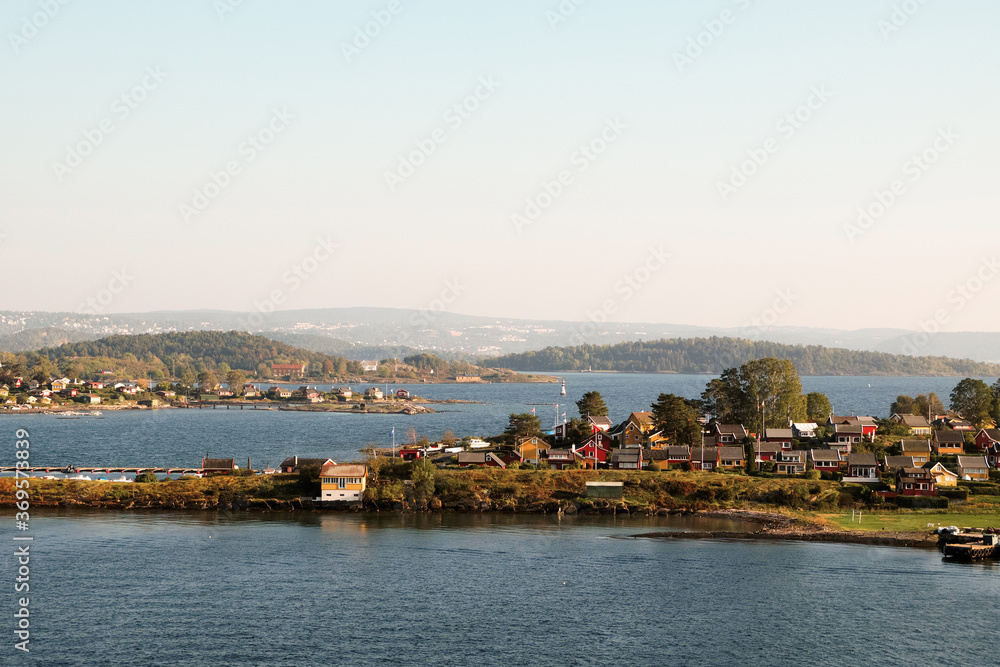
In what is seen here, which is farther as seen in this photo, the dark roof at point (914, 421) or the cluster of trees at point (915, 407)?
the cluster of trees at point (915, 407)

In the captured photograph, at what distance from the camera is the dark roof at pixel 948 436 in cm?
6562

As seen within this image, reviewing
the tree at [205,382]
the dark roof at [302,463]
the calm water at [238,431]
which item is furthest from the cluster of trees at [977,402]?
the tree at [205,382]

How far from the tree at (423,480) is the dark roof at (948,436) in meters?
38.4

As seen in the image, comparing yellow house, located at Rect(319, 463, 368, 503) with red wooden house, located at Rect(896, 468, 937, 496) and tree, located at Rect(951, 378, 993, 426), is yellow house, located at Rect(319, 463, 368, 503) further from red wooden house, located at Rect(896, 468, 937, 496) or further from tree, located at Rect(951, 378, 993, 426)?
tree, located at Rect(951, 378, 993, 426)

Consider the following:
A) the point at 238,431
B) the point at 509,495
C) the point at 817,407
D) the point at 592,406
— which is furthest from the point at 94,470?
the point at 817,407

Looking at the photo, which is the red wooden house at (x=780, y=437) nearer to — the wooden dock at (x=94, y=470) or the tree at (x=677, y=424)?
the tree at (x=677, y=424)

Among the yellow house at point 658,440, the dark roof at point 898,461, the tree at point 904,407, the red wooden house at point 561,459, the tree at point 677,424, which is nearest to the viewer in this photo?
the dark roof at point 898,461

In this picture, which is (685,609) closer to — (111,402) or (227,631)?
(227,631)

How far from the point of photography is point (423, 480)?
55.8 metres

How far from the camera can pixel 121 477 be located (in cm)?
6488

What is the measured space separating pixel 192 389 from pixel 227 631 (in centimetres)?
15561

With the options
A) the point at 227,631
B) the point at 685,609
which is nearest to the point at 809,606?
the point at 685,609

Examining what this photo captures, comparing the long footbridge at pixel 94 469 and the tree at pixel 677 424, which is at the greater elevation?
the tree at pixel 677 424

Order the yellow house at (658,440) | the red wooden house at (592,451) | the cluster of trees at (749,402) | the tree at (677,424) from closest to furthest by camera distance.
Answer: the red wooden house at (592,451), the tree at (677,424), the yellow house at (658,440), the cluster of trees at (749,402)
